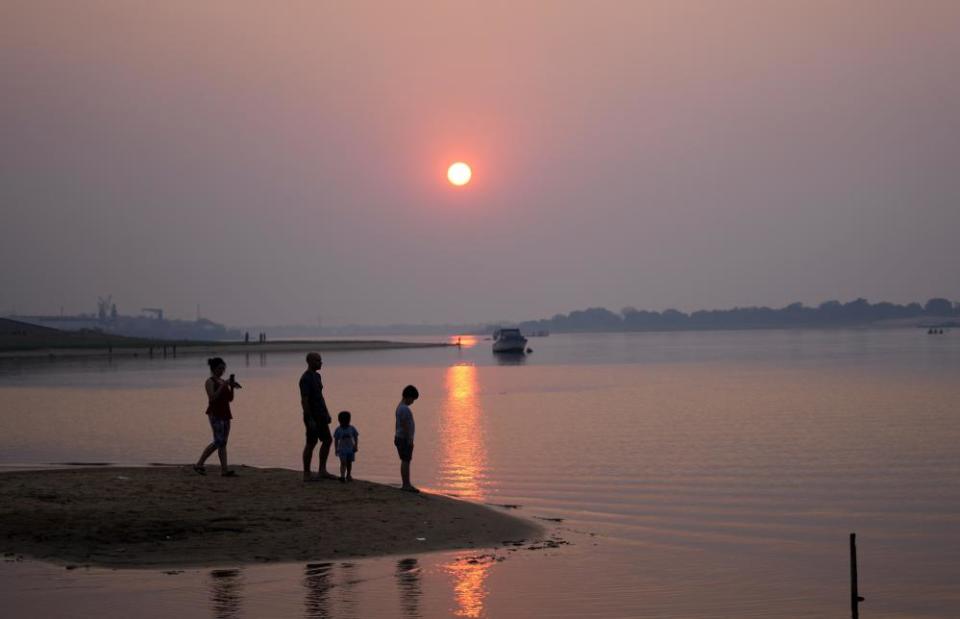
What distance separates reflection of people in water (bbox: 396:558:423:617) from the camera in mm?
12836

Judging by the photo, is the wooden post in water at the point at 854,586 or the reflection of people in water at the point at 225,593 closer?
the wooden post in water at the point at 854,586

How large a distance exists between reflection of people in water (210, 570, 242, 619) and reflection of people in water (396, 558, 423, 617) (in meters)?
2.01

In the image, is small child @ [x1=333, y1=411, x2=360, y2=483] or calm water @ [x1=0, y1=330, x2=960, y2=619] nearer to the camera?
calm water @ [x1=0, y1=330, x2=960, y2=619]

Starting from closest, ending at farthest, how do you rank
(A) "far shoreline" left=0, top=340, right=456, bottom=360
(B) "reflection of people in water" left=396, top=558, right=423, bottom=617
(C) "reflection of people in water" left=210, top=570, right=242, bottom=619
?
(C) "reflection of people in water" left=210, top=570, right=242, bottom=619 → (B) "reflection of people in water" left=396, top=558, right=423, bottom=617 → (A) "far shoreline" left=0, top=340, right=456, bottom=360

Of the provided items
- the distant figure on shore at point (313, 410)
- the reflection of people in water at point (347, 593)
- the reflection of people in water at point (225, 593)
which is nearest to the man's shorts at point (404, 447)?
the distant figure on shore at point (313, 410)

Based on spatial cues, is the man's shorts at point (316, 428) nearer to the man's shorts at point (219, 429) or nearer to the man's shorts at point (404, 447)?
the man's shorts at point (404, 447)

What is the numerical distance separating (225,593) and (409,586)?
7.62ft

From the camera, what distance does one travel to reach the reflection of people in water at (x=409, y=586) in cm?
1284

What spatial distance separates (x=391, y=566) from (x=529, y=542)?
2.90 m

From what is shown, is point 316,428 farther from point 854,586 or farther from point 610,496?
point 854,586

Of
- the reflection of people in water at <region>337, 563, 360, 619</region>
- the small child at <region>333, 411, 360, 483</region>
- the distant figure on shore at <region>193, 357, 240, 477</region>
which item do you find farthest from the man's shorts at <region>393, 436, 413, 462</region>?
the reflection of people in water at <region>337, 563, 360, 619</region>

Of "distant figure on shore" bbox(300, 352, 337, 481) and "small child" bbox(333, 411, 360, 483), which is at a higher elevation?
"distant figure on shore" bbox(300, 352, 337, 481)

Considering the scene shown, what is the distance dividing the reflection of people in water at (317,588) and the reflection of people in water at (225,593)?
0.84 meters

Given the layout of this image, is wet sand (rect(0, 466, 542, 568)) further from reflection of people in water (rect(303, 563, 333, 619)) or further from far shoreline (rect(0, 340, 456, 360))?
far shoreline (rect(0, 340, 456, 360))
